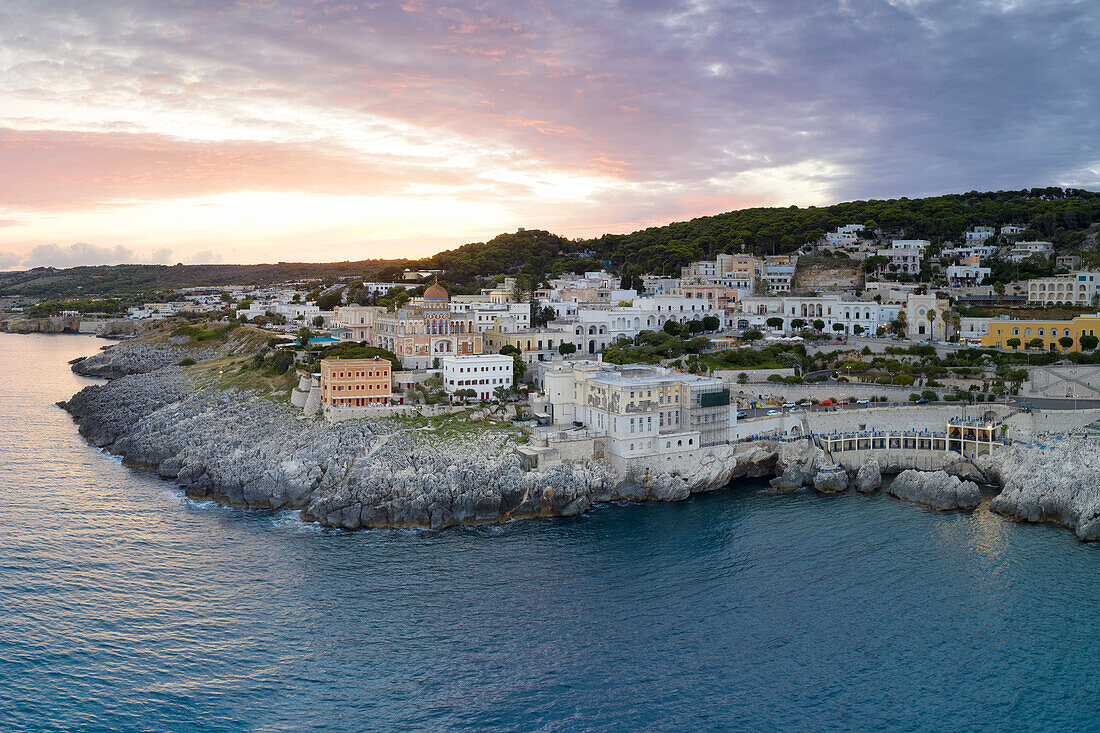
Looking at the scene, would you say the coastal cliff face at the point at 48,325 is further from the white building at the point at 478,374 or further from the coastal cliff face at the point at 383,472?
the white building at the point at 478,374

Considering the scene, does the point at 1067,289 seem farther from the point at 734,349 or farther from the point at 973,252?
the point at 734,349

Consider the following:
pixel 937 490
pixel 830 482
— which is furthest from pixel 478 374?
pixel 937 490

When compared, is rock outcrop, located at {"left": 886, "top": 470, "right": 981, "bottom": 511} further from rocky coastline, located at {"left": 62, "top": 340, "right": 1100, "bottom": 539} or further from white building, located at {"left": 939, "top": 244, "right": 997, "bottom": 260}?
white building, located at {"left": 939, "top": 244, "right": 997, "bottom": 260}

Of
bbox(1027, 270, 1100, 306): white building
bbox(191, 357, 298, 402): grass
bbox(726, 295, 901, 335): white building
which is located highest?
bbox(1027, 270, 1100, 306): white building

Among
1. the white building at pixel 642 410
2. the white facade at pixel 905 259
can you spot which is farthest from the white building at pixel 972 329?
the white building at pixel 642 410

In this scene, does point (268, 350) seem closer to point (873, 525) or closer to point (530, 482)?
point (530, 482)

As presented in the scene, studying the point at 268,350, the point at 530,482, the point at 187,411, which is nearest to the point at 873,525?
the point at 530,482

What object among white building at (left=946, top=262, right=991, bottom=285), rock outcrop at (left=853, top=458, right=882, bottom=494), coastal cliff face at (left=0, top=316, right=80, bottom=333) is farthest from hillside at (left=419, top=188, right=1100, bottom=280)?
coastal cliff face at (left=0, top=316, right=80, bottom=333)
